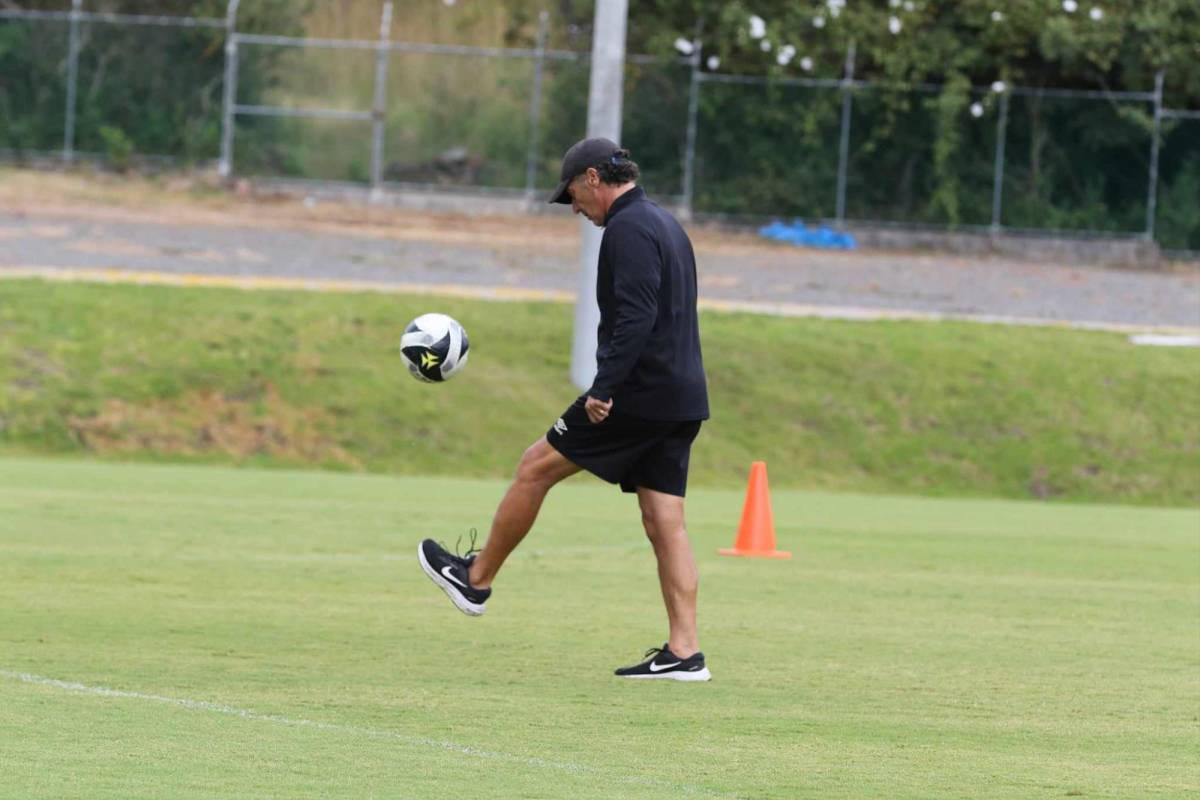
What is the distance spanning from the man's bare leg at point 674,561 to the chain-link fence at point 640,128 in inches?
952

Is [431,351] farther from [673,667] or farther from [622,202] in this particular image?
[673,667]

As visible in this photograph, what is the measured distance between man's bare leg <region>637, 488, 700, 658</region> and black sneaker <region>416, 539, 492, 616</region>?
0.77 meters

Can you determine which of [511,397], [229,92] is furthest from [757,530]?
[229,92]

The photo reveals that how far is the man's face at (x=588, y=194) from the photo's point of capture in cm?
843

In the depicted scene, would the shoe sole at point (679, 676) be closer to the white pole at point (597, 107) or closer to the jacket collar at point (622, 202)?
the jacket collar at point (622, 202)

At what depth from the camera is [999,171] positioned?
32531 millimetres

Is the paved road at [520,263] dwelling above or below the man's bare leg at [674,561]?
above

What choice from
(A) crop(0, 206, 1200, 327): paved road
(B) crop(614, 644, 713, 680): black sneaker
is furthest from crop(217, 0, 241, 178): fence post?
(B) crop(614, 644, 713, 680): black sneaker

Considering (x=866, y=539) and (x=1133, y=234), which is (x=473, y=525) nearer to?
(x=866, y=539)

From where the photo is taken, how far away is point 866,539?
14852mm

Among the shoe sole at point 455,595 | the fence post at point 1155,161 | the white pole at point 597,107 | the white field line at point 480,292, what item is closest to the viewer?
the shoe sole at point 455,595

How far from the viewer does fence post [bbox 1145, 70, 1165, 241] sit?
3197 centimetres

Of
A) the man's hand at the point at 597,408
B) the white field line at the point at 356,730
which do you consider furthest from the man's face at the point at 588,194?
the white field line at the point at 356,730

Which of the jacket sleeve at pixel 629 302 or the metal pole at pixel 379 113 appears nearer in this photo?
the jacket sleeve at pixel 629 302
